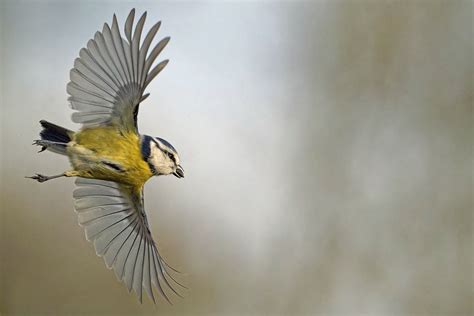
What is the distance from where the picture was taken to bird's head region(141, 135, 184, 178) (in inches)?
33.2

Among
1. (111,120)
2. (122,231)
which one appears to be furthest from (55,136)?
(122,231)

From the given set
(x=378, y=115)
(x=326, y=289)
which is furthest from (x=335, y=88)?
(x=326, y=289)

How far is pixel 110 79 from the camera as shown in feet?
2.91

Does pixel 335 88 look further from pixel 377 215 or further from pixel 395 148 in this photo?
pixel 377 215

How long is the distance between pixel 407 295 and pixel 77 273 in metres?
0.92

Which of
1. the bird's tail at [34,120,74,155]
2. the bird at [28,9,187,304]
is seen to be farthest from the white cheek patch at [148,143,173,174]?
the bird's tail at [34,120,74,155]

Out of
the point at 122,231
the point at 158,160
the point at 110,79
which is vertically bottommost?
the point at 122,231

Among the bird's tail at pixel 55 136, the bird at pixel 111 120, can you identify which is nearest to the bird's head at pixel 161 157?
the bird at pixel 111 120

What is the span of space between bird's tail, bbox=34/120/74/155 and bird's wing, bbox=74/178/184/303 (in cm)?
16

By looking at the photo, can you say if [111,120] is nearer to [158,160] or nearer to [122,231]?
[158,160]

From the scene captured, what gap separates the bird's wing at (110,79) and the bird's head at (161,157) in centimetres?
3

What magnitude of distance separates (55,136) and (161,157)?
155 mm

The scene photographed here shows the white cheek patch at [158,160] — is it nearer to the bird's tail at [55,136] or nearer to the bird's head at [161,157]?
the bird's head at [161,157]

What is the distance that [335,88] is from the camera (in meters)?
1.76
